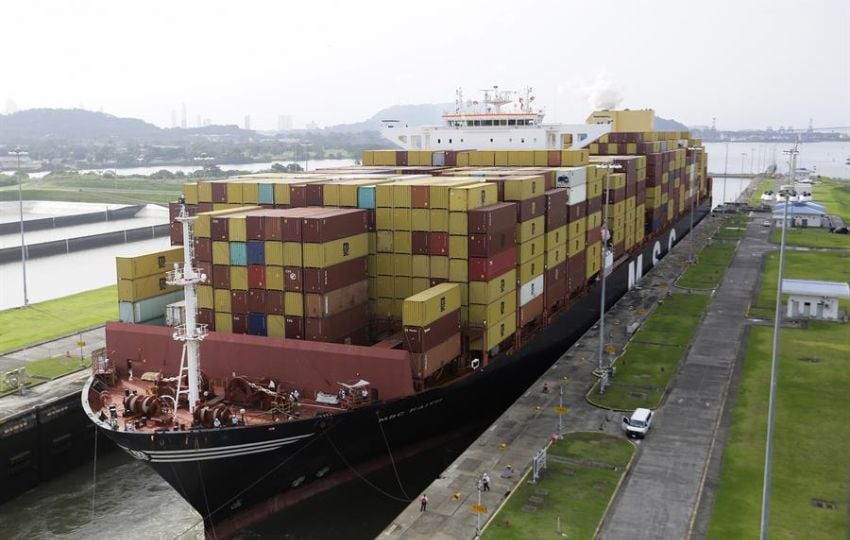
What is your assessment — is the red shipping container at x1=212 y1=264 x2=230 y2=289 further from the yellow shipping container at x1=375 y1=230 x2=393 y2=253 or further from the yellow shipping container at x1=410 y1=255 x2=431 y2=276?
the yellow shipping container at x1=410 y1=255 x2=431 y2=276

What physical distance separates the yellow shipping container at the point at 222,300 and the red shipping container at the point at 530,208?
507 inches

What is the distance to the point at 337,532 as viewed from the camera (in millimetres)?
23656

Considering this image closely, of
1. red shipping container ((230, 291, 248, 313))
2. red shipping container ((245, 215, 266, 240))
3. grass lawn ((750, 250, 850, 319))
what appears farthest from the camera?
grass lawn ((750, 250, 850, 319))

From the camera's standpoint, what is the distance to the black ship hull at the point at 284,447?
20.9 m

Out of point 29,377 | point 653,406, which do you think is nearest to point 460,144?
point 653,406

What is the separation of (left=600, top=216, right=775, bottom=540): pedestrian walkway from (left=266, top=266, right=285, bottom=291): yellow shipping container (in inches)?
515

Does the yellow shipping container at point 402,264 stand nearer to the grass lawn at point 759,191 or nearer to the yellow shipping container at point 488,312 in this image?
the yellow shipping container at point 488,312

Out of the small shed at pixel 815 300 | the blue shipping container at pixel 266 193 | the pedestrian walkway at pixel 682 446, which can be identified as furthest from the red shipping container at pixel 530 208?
the small shed at pixel 815 300

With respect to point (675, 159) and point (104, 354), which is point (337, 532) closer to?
point (104, 354)

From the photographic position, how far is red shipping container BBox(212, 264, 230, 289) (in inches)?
1029

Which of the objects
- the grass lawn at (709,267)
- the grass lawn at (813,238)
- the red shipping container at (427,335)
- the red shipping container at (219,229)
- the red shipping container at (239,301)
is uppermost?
the red shipping container at (219,229)

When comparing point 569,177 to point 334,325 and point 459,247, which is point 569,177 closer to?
point 459,247

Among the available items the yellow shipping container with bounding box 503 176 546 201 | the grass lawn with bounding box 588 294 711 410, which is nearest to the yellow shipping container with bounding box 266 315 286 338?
the yellow shipping container with bounding box 503 176 546 201

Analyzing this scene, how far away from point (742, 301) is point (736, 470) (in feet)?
93.4
